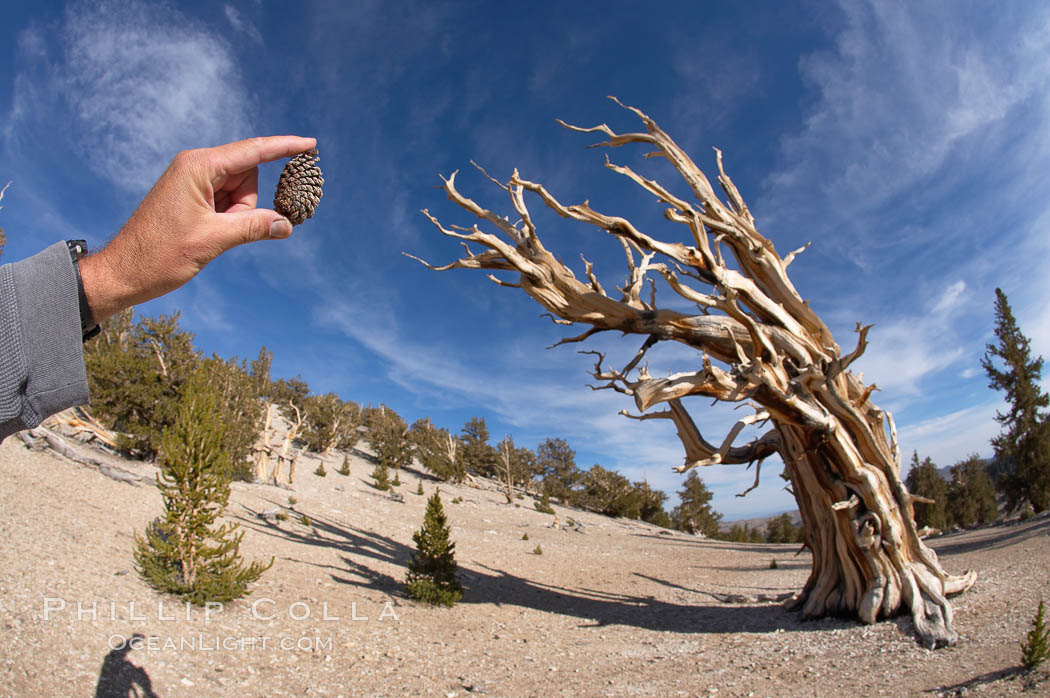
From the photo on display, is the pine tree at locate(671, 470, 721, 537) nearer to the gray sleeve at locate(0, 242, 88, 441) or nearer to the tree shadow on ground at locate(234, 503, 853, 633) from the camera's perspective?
the tree shadow on ground at locate(234, 503, 853, 633)

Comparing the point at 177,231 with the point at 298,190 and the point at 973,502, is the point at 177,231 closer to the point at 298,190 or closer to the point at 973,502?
the point at 298,190

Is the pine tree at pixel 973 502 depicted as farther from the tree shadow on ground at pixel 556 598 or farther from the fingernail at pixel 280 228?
the fingernail at pixel 280 228

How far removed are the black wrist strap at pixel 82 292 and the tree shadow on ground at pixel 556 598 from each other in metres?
7.38

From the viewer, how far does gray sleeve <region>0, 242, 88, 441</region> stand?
892 millimetres

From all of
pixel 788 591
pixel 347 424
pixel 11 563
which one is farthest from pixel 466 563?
pixel 347 424

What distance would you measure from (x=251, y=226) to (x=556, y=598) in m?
8.94

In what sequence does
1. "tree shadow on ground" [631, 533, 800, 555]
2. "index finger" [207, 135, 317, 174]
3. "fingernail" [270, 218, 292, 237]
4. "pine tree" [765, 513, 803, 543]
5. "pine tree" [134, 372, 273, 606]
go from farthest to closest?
"pine tree" [765, 513, 803, 543]
"tree shadow on ground" [631, 533, 800, 555]
"pine tree" [134, 372, 273, 606]
"fingernail" [270, 218, 292, 237]
"index finger" [207, 135, 317, 174]

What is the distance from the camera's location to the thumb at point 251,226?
1221 millimetres

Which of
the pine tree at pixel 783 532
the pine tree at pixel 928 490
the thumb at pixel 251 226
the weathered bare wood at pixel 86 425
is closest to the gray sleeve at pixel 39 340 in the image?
the thumb at pixel 251 226

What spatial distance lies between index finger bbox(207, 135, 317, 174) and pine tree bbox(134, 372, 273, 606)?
5582mm

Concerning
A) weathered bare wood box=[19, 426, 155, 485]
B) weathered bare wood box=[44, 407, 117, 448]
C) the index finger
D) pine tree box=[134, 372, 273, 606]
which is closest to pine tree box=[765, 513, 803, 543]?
pine tree box=[134, 372, 273, 606]

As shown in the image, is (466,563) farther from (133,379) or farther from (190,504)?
(133,379)

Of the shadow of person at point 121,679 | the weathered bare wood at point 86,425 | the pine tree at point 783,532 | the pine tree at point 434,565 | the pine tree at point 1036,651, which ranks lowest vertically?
the pine tree at point 783,532

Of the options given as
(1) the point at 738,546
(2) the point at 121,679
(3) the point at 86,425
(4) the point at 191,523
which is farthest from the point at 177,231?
(1) the point at 738,546
